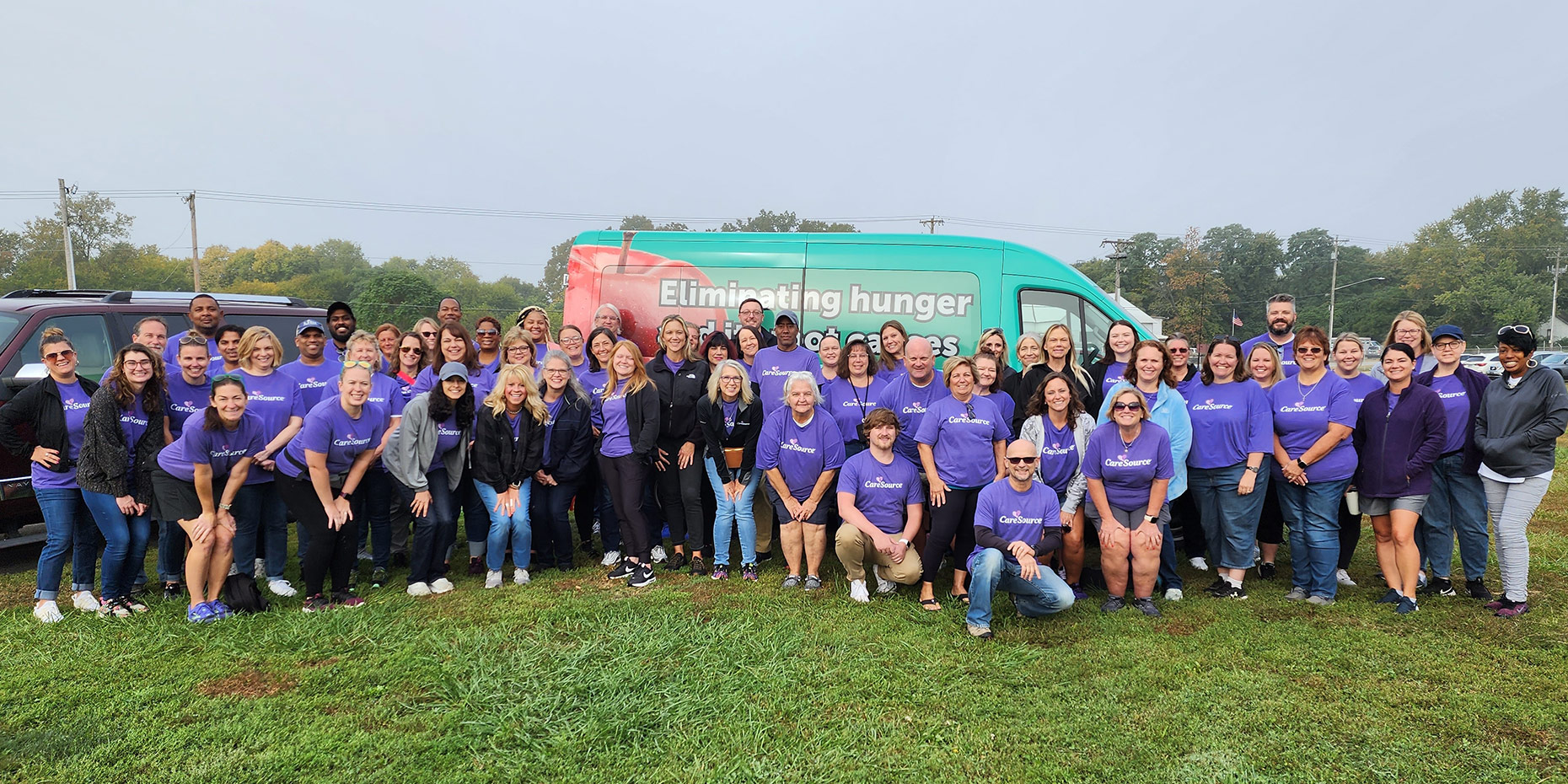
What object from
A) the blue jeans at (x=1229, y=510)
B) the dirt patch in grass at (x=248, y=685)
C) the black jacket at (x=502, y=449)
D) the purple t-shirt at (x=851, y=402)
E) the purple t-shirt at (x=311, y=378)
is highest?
the purple t-shirt at (x=311, y=378)

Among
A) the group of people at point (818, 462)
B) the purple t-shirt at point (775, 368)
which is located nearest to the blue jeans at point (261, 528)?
the group of people at point (818, 462)

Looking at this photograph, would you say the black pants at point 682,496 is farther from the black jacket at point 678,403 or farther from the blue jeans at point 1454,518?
the blue jeans at point 1454,518

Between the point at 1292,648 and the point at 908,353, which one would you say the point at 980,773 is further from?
the point at 908,353

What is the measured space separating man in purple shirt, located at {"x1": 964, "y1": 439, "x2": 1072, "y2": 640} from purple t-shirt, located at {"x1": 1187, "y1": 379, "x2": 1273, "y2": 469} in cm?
128

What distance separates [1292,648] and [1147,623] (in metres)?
0.71

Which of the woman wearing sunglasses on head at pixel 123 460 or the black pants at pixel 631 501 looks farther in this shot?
the black pants at pixel 631 501

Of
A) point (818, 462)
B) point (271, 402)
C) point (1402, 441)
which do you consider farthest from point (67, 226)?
point (1402, 441)

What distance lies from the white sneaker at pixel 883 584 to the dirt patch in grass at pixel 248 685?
3.28 meters

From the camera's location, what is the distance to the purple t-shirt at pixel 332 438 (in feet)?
14.5

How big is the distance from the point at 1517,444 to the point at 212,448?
7.63 meters

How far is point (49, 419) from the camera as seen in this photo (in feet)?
14.1

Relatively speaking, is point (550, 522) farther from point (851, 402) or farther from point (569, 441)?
point (851, 402)

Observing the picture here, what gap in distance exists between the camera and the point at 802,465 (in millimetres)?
5000

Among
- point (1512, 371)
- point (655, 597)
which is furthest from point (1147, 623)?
point (655, 597)
